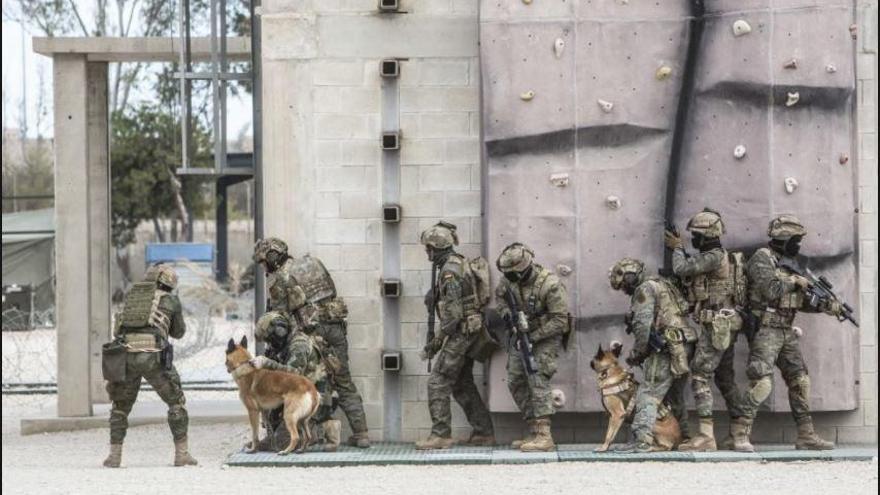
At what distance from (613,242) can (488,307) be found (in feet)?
3.50

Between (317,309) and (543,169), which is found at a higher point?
(543,169)

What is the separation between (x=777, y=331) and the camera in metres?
13.5

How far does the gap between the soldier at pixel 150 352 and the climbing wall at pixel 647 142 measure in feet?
7.90

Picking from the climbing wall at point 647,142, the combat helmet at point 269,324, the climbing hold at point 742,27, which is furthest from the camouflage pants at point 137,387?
the climbing hold at point 742,27

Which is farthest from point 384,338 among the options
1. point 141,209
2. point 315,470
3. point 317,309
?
point 141,209

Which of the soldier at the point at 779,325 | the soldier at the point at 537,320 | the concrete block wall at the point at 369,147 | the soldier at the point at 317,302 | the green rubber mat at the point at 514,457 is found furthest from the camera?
the concrete block wall at the point at 369,147

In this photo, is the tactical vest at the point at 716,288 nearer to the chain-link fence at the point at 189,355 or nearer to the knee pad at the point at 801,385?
the knee pad at the point at 801,385

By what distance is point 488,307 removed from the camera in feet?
46.3

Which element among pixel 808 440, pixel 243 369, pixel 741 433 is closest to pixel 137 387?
pixel 243 369

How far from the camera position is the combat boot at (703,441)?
1356 cm

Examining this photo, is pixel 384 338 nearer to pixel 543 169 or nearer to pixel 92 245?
pixel 543 169

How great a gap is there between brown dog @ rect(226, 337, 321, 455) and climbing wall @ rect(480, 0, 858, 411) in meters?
1.54

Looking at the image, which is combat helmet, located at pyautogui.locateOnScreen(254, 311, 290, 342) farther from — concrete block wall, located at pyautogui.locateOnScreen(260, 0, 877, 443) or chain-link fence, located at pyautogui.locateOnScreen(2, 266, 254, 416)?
chain-link fence, located at pyautogui.locateOnScreen(2, 266, 254, 416)

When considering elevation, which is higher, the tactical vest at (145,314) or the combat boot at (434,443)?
the tactical vest at (145,314)
